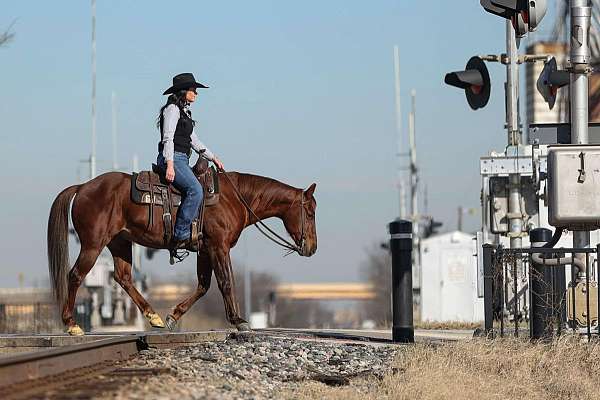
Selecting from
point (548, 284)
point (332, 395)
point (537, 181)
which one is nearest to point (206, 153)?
point (548, 284)

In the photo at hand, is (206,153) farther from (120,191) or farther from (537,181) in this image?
(537,181)

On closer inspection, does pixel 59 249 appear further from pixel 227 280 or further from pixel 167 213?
pixel 227 280

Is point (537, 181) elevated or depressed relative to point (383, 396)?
elevated

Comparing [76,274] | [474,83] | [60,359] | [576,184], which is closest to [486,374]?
[576,184]

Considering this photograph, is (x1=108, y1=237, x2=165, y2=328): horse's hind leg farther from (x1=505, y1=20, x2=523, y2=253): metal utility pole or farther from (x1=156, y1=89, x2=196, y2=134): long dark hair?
(x1=505, y1=20, x2=523, y2=253): metal utility pole

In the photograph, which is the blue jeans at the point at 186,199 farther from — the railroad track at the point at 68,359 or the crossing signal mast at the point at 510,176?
the crossing signal mast at the point at 510,176

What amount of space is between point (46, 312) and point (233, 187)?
999 inches

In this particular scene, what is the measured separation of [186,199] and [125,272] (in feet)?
4.68

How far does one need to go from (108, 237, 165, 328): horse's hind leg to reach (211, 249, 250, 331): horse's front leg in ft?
2.77

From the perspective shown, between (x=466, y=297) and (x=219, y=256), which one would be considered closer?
(x=219, y=256)

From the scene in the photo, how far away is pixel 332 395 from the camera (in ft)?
37.4

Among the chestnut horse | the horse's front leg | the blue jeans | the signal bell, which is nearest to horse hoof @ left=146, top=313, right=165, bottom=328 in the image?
the chestnut horse

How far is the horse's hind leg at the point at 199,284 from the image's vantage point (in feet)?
58.0

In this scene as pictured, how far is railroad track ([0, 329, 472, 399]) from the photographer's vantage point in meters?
10.2
